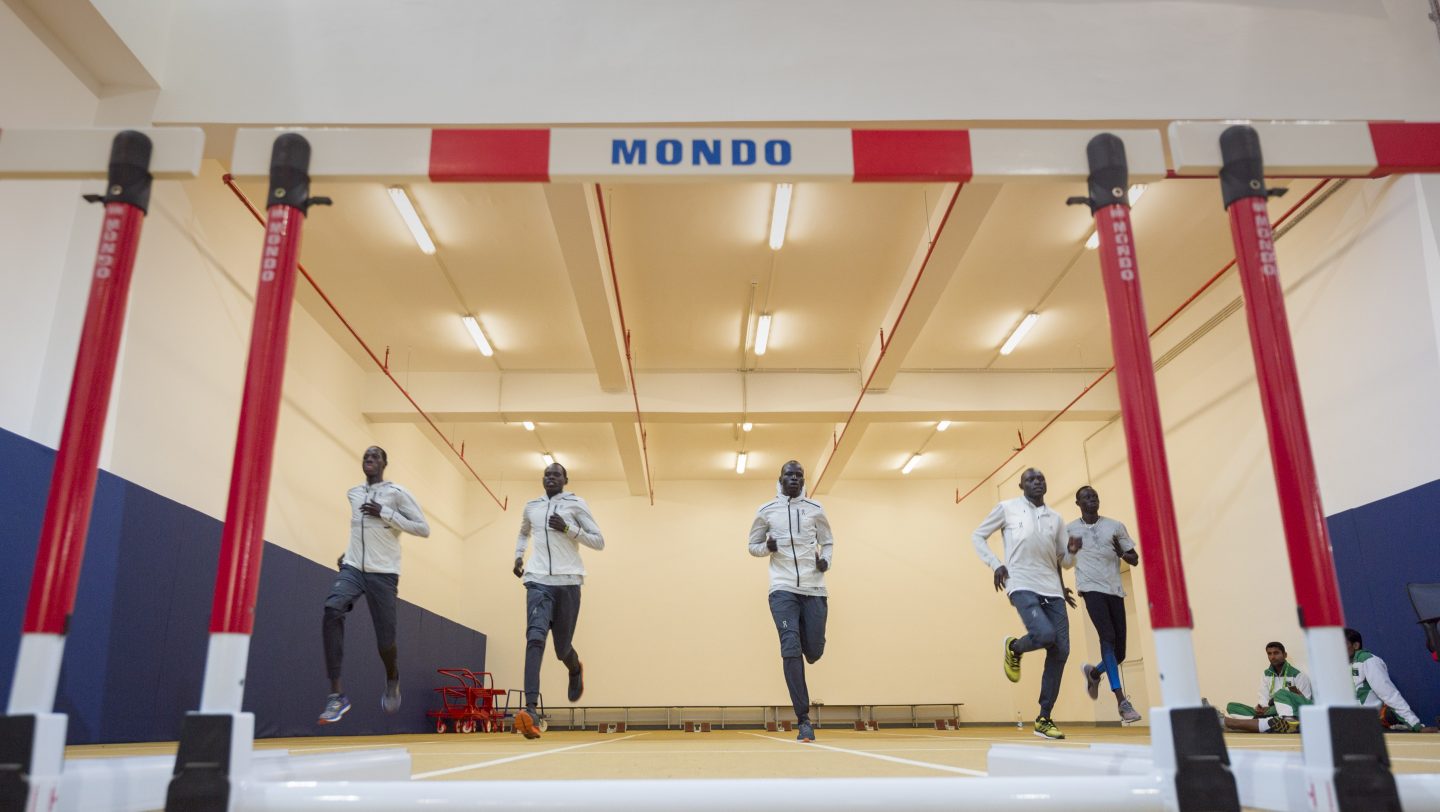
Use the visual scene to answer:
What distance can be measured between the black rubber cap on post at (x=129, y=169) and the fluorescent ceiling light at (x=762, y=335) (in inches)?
387

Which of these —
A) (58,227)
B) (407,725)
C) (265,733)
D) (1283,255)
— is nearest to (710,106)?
(58,227)

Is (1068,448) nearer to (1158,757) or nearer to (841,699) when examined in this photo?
(841,699)

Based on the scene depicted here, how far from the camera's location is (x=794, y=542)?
20.3 feet

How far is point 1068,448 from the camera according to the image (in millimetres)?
16000

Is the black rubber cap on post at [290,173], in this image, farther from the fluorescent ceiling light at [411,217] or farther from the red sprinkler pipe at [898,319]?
the fluorescent ceiling light at [411,217]

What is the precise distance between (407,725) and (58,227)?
9536mm

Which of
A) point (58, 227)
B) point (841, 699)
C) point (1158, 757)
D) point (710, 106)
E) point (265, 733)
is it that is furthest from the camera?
point (841, 699)

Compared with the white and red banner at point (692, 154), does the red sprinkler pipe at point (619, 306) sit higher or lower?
higher

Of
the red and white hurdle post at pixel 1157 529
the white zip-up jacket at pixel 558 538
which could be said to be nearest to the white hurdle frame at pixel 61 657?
the red and white hurdle post at pixel 1157 529

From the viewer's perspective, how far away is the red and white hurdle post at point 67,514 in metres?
1.58

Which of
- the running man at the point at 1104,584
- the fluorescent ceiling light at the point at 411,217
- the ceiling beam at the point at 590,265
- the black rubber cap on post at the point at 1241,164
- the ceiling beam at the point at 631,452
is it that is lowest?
the running man at the point at 1104,584

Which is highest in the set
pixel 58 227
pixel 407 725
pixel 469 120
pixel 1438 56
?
pixel 1438 56

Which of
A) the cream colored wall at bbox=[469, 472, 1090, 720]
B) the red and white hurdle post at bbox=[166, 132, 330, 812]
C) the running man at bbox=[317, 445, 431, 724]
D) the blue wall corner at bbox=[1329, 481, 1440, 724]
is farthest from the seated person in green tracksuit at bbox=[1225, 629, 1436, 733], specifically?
the cream colored wall at bbox=[469, 472, 1090, 720]

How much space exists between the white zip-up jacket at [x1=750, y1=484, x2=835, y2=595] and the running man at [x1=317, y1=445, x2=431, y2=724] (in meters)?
2.43
